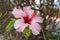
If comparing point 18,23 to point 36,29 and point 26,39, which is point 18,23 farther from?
point 26,39

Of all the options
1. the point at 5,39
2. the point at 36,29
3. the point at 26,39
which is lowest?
the point at 5,39

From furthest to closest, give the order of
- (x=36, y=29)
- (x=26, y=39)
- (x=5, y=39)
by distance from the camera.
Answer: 1. (x=5, y=39)
2. (x=26, y=39)
3. (x=36, y=29)

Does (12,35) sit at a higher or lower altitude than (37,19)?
lower

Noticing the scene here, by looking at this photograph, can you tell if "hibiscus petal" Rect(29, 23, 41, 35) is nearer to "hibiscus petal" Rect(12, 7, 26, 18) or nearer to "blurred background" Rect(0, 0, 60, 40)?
"hibiscus petal" Rect(12, 7, 26, 18)

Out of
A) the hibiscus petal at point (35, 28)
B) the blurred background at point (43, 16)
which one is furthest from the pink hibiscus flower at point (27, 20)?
the blurred background at point (43, 16)

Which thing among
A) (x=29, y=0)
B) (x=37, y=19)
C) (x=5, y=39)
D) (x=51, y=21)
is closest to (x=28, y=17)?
(x=37, y=19)

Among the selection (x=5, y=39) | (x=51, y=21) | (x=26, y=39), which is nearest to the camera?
(x=26, y=39)

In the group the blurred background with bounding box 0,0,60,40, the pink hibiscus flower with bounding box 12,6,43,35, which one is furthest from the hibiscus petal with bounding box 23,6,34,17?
the blurred background with bounding box 0,0,60,40

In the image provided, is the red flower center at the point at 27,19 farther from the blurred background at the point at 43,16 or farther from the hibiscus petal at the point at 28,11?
the blurred background at the point at 43,16
